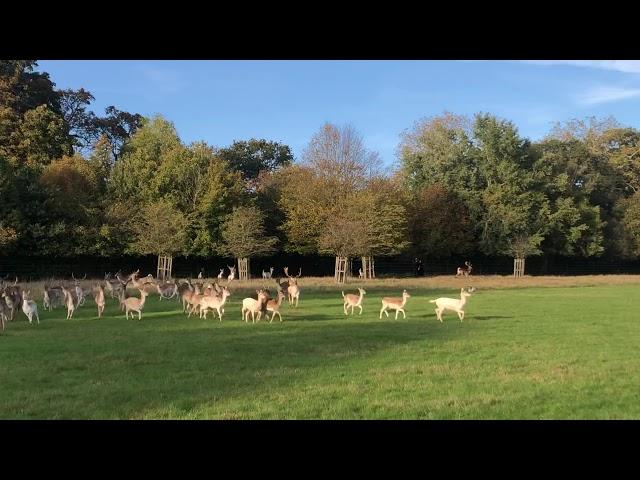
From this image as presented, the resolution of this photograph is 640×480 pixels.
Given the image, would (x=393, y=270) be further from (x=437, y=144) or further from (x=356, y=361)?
(x=356, y=361)

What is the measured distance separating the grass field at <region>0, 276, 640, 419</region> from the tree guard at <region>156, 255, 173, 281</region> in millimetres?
21365

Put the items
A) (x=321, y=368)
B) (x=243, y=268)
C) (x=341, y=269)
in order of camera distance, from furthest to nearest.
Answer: (x=341, y=269), (x=243, y=268), (x=321, y=368)

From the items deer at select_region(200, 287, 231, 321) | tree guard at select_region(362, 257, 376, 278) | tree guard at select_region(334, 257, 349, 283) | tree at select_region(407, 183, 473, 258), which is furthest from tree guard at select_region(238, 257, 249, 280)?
deer at select_region(200, 287, 231, 321)

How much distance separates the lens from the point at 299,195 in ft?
142

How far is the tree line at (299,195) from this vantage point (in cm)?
3772

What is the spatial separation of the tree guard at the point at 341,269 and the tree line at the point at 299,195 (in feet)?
1.91

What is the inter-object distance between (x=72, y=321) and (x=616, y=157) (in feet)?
203

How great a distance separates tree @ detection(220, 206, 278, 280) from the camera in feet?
128

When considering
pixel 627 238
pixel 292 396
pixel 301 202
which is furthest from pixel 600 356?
pixel 627 238

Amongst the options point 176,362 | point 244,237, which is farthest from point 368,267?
point 176,362

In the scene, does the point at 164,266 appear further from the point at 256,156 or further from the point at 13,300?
the point at 256,156

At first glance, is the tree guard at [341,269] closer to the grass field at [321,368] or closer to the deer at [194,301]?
the deer at [194,301]

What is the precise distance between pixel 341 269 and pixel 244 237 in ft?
24.1

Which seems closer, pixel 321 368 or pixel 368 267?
pixel 321 368
